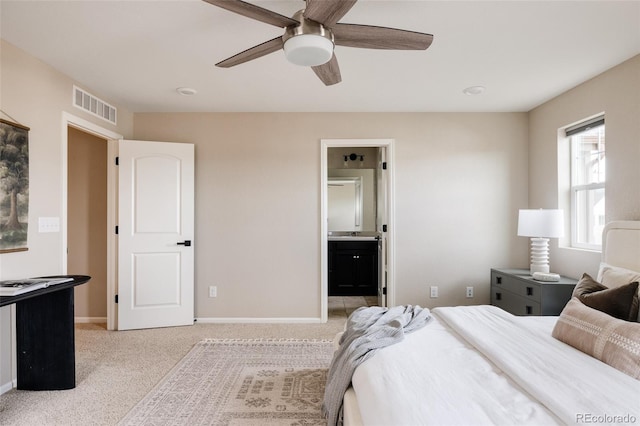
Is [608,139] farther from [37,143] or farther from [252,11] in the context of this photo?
[37,143]

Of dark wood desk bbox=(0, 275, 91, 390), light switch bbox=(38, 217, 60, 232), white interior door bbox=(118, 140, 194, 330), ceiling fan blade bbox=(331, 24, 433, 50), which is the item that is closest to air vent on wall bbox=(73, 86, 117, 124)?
white interior door bbox=(118, 140, 194, 330)

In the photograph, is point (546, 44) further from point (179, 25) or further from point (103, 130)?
point (103, 130)

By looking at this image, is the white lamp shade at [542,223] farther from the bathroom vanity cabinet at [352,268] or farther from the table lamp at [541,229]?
the bathroom vanity cabinet at [352,268]

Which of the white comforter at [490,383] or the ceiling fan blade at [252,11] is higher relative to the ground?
the ceiling fan blade at [252,11]

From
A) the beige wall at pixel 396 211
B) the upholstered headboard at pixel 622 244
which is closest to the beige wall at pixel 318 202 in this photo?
the beige wall at pixel 396 211

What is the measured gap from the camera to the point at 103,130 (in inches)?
133

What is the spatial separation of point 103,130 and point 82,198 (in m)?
0.95

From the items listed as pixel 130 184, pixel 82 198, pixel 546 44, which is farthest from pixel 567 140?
pixel 82 198

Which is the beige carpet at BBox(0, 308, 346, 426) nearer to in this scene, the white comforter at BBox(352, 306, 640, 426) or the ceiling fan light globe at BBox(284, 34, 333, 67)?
the white comforter at BBox(352, 306, 640, 426)

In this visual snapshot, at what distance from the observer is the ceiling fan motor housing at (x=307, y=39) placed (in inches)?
Result: 63.1

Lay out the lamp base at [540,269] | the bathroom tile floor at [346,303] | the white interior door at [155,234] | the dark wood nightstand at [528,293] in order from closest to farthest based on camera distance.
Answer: the dark wood nightstand at [528,293]
the lamp base at [540,269]
the white interior door at [155,234]
the bathroom tile floor at [346,303]

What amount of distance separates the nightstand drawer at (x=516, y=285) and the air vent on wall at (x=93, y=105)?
4334 millimetres

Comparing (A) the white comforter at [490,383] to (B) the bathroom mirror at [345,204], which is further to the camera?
(B) the bathroom mirror at [345,204]

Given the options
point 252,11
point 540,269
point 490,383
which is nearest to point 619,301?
point 490,383
